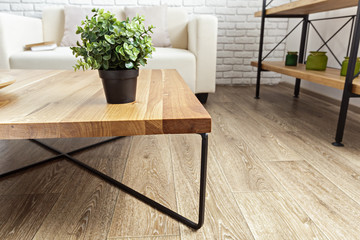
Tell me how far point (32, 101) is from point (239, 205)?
0.65m

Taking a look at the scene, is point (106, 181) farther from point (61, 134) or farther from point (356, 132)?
point (356, 132)

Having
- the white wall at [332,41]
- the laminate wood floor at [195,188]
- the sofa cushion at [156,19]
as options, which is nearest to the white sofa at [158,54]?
the sofa cushion at [156,19]

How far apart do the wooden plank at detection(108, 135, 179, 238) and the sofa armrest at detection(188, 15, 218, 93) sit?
2.54 feet

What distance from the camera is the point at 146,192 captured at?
931 mm

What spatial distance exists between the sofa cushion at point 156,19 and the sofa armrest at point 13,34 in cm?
72

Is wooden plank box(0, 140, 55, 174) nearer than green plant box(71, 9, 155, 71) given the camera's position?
No

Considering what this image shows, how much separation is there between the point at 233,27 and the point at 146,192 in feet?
7.43

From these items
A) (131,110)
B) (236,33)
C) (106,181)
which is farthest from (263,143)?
(236,33)

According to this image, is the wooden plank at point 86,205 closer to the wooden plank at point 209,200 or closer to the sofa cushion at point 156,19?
the wooden plank at point 209,200

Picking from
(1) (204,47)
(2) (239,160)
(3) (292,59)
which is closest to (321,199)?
(2) (239,160)

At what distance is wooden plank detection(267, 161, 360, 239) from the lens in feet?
2.52

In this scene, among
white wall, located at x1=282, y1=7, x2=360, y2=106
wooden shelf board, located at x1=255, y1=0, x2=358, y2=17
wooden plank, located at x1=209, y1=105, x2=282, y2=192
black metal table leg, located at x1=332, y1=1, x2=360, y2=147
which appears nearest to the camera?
wooden plank, located at x1=209, y1=105, x2=282, y2=192

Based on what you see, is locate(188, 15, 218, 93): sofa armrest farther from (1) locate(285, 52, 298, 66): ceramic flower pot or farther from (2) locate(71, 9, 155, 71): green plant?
(2) locate(71, 9, 155, 71): green plant

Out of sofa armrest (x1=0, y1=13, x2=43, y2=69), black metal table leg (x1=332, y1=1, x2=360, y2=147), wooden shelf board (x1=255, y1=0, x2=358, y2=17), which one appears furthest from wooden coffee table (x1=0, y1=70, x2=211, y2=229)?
wooden shelf board (x1=255, y1=0, x2=358, y2=17)
